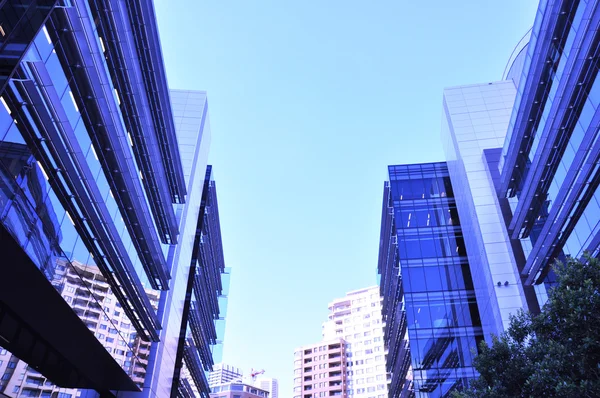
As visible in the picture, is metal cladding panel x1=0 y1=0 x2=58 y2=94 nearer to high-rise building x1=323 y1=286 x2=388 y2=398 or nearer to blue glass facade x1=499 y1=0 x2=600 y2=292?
blue glass facade x1=499 y1=0 x2=600 y2=292

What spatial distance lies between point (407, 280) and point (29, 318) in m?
30.6

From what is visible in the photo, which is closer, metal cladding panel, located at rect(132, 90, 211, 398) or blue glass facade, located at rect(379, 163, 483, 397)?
metal cladding panel, located at rect(132, 90, 211, 398)

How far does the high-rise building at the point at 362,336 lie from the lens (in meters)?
132

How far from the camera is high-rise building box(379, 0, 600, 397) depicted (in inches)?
982

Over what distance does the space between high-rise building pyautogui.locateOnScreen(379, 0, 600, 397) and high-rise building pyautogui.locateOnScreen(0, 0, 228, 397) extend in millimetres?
21036

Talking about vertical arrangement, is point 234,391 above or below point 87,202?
above

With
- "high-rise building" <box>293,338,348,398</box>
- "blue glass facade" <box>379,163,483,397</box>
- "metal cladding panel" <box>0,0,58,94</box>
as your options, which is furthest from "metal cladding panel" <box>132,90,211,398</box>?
"high-rise building" <box>293,338,348,398</box>

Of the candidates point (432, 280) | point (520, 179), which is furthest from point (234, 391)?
point (520, 179)

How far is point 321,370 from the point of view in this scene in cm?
14025

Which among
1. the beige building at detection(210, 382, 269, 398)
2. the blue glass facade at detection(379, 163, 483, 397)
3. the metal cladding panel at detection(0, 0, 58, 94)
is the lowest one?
the metal cladding panel at detection(0, 0, 58, 94)

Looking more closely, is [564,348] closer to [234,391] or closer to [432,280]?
[432,280]

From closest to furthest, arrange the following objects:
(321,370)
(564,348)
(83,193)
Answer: (564,348)
(83,193)
(321,370)

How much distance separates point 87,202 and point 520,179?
28434 mm

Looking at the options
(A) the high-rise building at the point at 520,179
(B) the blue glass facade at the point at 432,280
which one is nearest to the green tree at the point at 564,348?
(A) the high-rise building at the point at 520,179
